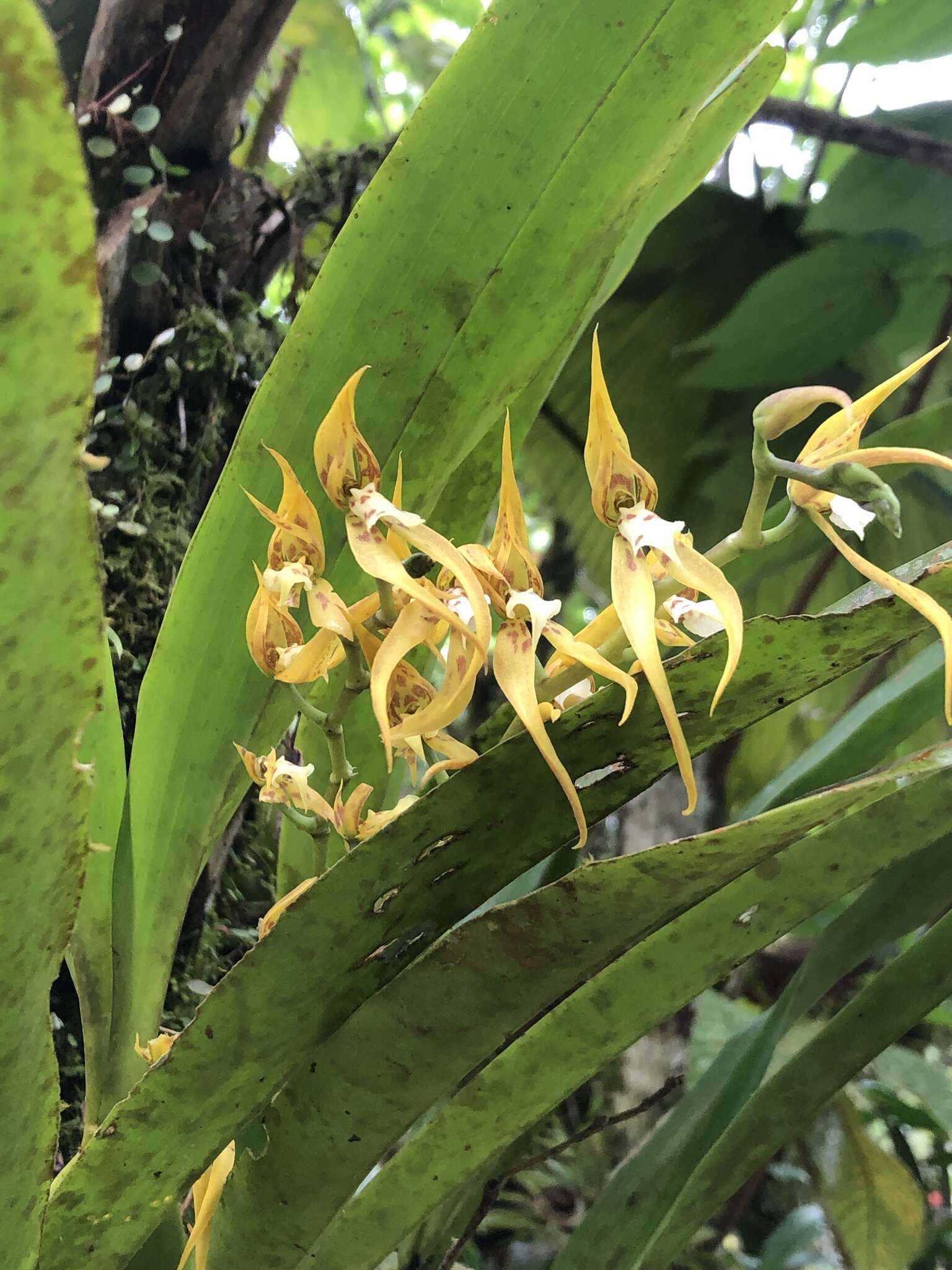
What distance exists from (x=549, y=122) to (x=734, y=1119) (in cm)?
49

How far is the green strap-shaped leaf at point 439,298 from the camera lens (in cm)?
33

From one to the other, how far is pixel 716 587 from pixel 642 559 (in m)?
0.02

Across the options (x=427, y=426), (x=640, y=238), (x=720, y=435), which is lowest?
(x=427, y=426)

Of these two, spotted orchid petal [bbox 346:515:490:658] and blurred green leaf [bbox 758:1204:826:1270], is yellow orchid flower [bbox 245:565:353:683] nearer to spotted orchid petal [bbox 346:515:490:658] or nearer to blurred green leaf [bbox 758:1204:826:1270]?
spotted orchid petal [bbox 346:515:490:658]

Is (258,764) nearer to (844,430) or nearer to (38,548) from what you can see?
(38,548)

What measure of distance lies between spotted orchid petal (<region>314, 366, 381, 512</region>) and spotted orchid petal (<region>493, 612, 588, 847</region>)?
0.24 ft

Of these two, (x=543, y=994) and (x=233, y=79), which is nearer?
(x=543, y=994)

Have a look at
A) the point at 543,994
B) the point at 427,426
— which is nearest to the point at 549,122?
the point at 427,426

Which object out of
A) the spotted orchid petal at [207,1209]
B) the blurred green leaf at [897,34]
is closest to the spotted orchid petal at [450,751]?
the spotted orchid petal at [207,1209]

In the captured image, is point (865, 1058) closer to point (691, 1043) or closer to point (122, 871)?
point (691, 1043)

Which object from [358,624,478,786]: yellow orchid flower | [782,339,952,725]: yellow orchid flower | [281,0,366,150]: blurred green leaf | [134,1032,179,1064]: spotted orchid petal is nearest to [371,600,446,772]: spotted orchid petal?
[358,624,478,786]: yellow orchid flower

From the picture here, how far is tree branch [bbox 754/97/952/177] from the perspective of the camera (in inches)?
29.5

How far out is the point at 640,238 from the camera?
0.49 meters

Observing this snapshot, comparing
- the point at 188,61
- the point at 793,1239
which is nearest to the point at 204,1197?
the point at 793,1239
